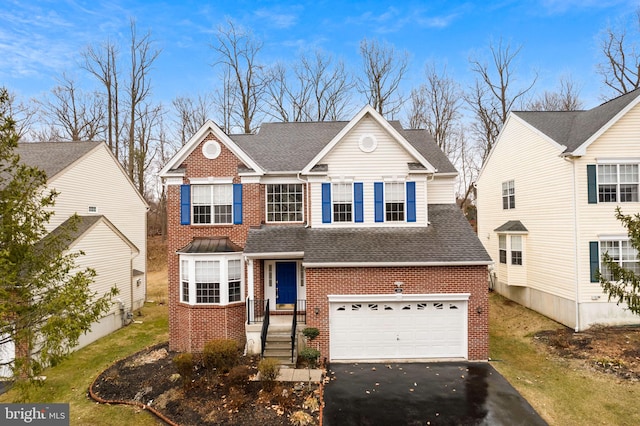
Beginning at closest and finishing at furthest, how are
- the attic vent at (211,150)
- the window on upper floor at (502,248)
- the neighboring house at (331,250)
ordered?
the neighboring house at (331,250) → the attic vent at (211,150) → the window on upper floor at (502,248)

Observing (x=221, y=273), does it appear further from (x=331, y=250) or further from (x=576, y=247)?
(x=576, y=247)

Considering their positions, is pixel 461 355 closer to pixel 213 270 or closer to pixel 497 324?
pixel 497 324

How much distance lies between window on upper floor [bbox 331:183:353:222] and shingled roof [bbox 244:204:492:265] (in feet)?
1.72

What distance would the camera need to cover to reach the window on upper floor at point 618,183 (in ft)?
48.0

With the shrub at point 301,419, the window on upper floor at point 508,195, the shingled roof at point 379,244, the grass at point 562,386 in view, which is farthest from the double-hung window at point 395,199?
the window on upper floor at point 508,195

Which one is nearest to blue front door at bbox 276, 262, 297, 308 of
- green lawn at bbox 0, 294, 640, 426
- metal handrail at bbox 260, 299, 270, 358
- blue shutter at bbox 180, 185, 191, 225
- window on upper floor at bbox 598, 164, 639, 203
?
metal handrail at bbox 260, 299, 270, 358

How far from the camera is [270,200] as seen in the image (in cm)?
1480

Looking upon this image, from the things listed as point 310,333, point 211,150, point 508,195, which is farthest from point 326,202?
point 508,195

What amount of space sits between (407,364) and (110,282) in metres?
14.8

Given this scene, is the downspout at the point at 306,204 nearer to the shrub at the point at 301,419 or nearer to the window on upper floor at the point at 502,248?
the shrub at the point at 301,419

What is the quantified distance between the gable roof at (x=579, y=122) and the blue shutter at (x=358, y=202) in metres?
9.18

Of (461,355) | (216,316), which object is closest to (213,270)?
(216,316)

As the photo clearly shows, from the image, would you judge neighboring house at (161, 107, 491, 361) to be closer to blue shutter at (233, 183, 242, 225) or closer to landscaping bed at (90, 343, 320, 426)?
blue shutter at (233, 183, 242, 225)

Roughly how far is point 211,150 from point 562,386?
14.5 m
